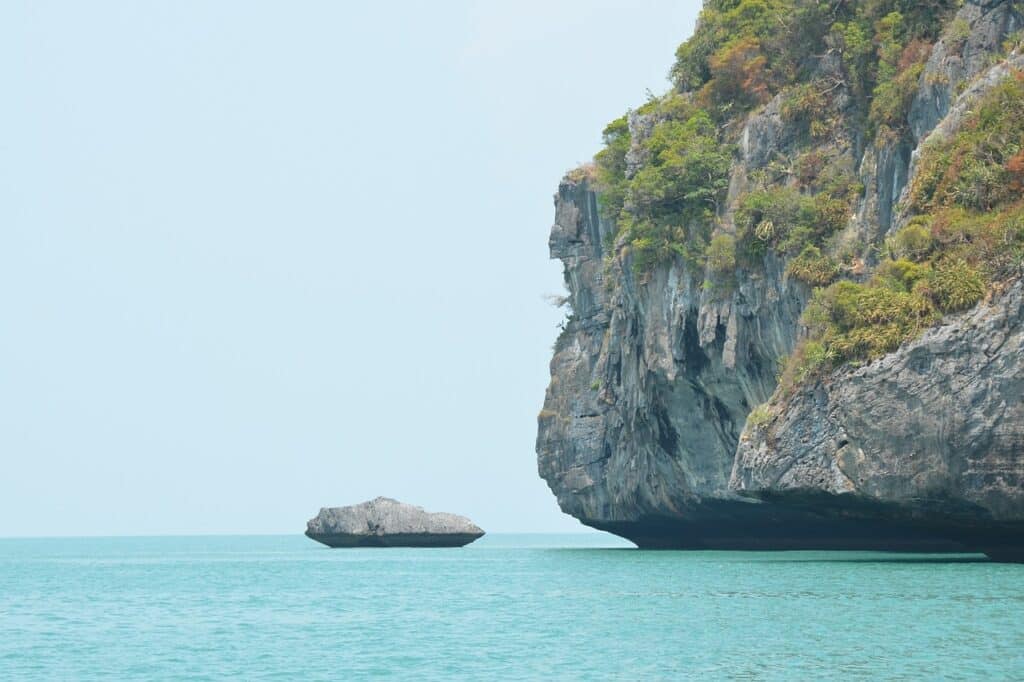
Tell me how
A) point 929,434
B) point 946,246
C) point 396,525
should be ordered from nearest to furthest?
point 929,434 < point 946,246 < point 396,525

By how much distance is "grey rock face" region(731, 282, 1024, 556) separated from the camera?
117 ft

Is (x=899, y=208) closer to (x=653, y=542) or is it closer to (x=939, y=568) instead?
(x=939, y=568)

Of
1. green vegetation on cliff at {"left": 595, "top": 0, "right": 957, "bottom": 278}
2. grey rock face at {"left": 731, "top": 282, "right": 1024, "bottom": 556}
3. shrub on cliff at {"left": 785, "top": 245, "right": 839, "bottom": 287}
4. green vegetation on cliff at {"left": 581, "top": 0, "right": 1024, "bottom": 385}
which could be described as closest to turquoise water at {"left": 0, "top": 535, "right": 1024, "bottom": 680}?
grey rock face at {"left": 731, "top": 282, "right": 1024, "bottom": 556}

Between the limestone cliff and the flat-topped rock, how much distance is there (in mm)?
17327

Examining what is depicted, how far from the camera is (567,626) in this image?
31.4 metres

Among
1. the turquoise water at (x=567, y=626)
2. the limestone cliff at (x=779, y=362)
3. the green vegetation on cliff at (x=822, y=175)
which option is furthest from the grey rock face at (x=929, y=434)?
the turquoise water at (x=567, y=626)

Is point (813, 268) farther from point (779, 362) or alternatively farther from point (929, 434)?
point (929, 434)

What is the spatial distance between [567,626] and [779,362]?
20.0 metres

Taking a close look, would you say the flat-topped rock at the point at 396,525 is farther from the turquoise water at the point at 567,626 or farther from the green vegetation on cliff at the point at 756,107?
the turquoise water at the point at 567,626

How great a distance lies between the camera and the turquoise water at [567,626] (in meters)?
24.6

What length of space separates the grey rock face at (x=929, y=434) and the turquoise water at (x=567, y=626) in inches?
75.6

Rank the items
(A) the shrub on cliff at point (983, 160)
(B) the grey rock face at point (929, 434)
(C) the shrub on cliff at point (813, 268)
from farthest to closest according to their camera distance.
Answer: (C) the shrub on cliff at point (813, 268) → (A) the shrub on cliff at point (983, 160) → (B) the grey rock face at point (929, 434)

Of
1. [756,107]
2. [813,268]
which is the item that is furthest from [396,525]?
[813,268]

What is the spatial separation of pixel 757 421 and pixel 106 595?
903 inches
